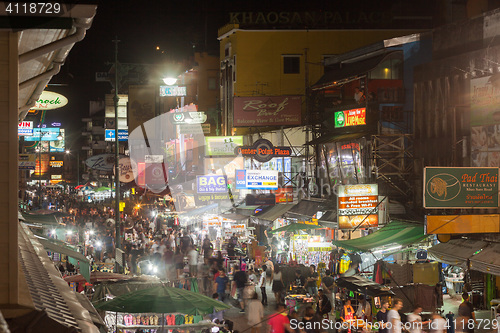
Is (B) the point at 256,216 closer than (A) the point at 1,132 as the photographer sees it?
No

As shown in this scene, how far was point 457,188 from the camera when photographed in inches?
653

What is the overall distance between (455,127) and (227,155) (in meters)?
21.0

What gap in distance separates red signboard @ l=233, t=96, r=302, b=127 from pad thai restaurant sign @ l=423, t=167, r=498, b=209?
59.4 feet

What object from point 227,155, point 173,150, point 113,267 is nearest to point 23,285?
point 113,267

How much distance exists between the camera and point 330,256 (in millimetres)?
25797

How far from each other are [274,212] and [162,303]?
2111 centimetres

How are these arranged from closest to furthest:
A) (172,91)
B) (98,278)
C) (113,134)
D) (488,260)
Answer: (488,260) → (98,278) → (172,91) → (113,134)

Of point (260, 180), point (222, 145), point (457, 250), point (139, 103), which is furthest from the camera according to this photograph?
point (139, 103)

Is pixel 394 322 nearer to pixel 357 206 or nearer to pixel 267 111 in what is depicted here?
pixel 357 206

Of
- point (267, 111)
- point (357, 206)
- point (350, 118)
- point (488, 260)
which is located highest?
point (267, 111)

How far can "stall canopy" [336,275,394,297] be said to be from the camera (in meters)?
16.4

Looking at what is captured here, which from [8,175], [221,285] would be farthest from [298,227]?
[8,175]

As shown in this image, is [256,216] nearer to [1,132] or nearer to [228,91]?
[228,91]

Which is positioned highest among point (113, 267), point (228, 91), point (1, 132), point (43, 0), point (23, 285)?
point (228, 91)
